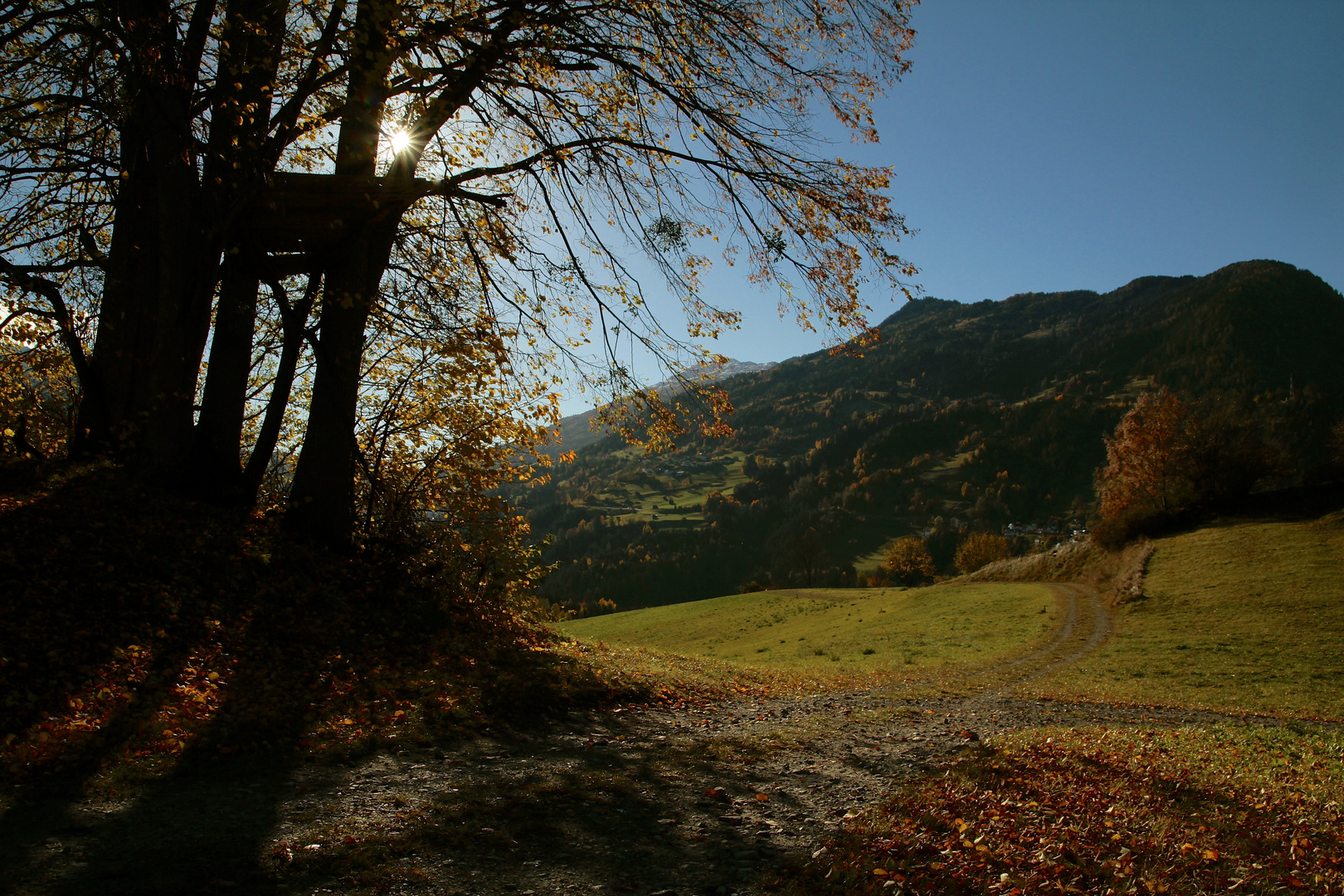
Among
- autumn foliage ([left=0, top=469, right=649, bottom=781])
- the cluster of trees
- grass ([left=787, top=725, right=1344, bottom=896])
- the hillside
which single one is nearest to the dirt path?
grass ([left=787, top=725, right=1344, bottom=896])

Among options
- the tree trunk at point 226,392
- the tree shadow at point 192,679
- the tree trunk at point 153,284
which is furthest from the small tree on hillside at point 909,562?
the tree trunk at point 153,284

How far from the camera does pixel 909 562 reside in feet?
260

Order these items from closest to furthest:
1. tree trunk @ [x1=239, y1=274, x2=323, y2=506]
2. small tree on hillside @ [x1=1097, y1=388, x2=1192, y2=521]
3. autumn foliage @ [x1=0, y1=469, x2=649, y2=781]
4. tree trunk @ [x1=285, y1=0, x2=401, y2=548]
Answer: autumn foliage @ [x1=0, y1=469, x2=649, y2=781] → tree trunk @ [x1=285, y1=0, x2=401, y2=548] → tree trunk @ [x1=239, y1=274, x2=323, y2=506] → small tree on hillside @ [x1=1097, y1=388, x2=1192, y2=521]

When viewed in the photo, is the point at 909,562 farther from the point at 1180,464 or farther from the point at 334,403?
the point at 334,403

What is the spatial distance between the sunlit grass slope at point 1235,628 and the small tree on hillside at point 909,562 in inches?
1664

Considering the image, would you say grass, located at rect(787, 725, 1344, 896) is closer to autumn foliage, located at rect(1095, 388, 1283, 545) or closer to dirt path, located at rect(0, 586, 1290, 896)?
dirt path, located at rect(0, 586, 1290, 896)

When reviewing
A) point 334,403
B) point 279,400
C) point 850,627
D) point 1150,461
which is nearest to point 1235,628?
point 850,627

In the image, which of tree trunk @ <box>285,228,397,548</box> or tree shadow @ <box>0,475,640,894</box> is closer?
tree shadow @ <box>0,475,640,894</box>

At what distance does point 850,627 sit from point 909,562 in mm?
49141

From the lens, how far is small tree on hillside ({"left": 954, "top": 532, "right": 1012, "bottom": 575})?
76.9m

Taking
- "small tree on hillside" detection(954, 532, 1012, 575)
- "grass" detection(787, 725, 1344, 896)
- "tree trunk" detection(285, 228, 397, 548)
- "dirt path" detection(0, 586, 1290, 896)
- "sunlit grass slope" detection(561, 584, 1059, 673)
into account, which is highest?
"tree trunk" detection(285, 228, 397, 548)

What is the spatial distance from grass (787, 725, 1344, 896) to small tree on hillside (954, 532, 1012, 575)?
7645 cm

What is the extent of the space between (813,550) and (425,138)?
66641 mm

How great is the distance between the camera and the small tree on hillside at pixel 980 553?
252 feet
